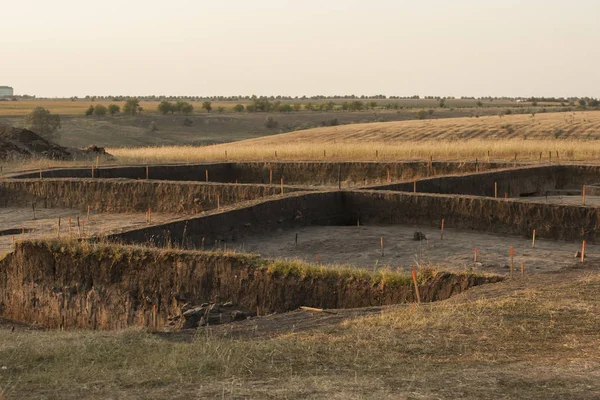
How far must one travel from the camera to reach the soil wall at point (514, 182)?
21078 millimetres

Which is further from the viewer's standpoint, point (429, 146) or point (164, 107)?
point (164, 107)

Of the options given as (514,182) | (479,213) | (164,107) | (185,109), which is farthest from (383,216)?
(185,109)

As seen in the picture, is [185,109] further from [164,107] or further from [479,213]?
[479,213]

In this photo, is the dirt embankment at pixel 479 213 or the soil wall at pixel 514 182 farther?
the soil wall at pixel 514 182

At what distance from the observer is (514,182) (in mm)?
23594

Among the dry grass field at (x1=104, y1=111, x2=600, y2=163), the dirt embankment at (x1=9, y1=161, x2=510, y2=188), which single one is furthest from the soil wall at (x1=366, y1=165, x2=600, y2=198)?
the dry grass field at (x1=104, y1=111, x2=600, y2=163)

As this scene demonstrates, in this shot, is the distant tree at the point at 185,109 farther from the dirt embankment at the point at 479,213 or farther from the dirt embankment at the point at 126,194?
the dirt embankment at the point at 479,213

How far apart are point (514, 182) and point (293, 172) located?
736 centimetres

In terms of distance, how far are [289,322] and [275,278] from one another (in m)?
2.46

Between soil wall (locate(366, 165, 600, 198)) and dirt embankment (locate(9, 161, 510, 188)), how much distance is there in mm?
1588

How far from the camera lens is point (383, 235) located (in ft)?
55.4

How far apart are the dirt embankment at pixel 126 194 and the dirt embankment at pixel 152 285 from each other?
759 cm

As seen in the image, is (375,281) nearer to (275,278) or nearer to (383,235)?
(275,278)

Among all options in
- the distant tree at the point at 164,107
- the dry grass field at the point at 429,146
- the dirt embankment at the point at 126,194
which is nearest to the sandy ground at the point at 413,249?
the dirt embankment at the point at 126,194
